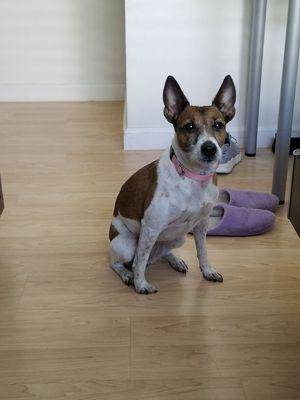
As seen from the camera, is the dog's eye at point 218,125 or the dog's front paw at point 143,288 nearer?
the dog's eye at point 218,125

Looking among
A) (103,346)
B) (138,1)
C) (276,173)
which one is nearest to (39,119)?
(138,1)

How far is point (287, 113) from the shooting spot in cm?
206

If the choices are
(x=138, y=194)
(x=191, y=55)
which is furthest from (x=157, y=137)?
(x=138, y=194)

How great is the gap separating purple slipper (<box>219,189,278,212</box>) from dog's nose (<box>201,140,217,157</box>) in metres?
0.78

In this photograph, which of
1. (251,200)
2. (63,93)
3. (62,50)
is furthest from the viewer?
(63,93)

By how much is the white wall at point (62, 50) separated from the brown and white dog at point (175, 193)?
8.03ft

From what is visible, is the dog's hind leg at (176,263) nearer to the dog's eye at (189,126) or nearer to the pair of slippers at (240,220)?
the pair of slippers at (240,220)

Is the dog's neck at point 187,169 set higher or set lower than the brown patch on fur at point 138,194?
higher

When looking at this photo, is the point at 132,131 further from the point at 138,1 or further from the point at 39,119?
the point at 39,119

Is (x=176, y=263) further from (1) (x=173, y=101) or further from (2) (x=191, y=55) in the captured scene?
(2) (x=191, y=55)

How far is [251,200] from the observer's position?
2139mm

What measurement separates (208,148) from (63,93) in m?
2.81

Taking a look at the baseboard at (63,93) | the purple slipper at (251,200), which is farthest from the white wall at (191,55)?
the baseboard at (63,93)

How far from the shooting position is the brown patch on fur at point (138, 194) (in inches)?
62.0
